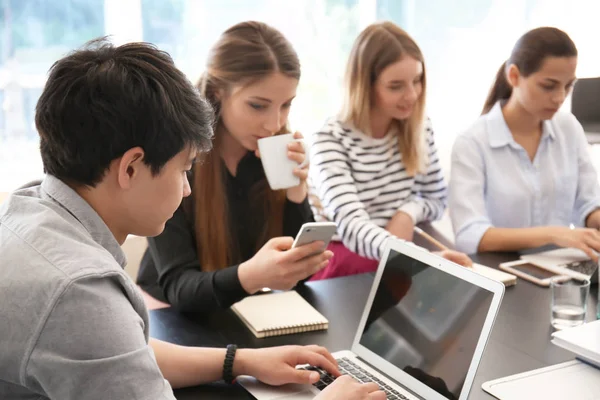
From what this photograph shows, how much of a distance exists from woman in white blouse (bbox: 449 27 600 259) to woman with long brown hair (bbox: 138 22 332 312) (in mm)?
594

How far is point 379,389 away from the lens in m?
1.06

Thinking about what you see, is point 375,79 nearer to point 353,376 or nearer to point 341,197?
point 341,197

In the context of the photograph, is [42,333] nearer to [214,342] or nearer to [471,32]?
[214,342]

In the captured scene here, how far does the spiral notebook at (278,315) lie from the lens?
1.29m

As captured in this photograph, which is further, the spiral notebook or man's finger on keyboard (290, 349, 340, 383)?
the spiral notebook

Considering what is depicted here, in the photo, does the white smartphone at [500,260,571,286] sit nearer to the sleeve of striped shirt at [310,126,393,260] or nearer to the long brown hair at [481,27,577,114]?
the sleeve of striped shirt at [310,126,393,260]

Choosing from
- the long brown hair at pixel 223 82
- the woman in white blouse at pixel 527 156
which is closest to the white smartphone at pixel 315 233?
the long brown hair at pixel 223 82

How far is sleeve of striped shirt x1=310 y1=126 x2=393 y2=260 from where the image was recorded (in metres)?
1.89

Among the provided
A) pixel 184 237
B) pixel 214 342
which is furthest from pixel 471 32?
pixel 214 342

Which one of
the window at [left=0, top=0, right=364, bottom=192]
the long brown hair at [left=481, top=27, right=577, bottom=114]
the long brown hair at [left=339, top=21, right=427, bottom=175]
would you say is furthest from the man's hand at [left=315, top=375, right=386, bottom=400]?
the window at [left=0, top=0, right=364, bottom=192]

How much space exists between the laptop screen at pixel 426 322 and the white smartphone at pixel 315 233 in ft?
0.50

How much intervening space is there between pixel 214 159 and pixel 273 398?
2.56ft

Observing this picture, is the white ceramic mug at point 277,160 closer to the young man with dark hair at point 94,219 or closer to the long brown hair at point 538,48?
the young man with dark hair at point 94,219

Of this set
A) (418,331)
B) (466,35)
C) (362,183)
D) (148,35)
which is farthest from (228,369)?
(466,35)
